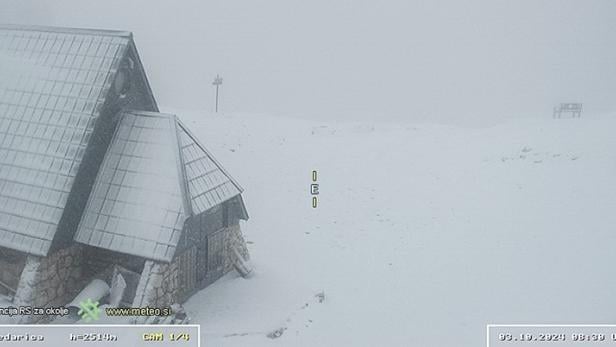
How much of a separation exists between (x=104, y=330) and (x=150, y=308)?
37.3 inches

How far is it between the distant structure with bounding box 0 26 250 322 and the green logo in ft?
2.06

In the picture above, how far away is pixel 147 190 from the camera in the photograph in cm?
880

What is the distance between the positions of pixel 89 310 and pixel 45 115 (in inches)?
139

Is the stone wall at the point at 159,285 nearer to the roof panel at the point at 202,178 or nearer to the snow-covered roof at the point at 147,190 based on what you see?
the snow-covered roof at the point at 147,190

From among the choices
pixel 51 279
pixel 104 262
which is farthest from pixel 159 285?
pixel 51 279

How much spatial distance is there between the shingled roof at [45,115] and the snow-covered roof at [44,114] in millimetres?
16

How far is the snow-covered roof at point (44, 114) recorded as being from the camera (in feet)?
27.5

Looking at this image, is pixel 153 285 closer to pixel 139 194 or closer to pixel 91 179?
pixel 139 194

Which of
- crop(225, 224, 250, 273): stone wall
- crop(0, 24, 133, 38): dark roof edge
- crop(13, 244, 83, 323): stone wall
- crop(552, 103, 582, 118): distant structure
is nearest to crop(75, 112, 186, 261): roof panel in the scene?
crop(13, 244, 83, 323): stone wall

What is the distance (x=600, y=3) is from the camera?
8797 mm

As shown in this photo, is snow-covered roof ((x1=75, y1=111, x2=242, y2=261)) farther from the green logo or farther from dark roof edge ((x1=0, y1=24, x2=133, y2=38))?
dark roof edge ((x1=0, y1=24, x2=133, y2=38))

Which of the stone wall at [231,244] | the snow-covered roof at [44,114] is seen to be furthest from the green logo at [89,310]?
the stone wall at [231,244]

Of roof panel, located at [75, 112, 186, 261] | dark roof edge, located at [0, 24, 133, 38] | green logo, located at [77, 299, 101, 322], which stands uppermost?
dark roof edge, located at [0, 24, 133, 38]

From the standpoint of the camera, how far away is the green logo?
8.09m
